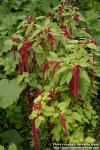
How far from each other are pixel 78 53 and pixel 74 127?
26.6 inches

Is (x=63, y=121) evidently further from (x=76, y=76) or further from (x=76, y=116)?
(x=76, y=76)

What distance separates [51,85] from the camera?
357 cm

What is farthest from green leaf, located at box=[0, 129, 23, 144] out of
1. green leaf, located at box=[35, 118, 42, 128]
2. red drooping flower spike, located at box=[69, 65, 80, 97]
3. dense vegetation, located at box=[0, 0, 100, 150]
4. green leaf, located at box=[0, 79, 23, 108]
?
red drooping flower spike, located at box=[69, 65, 80, 97]

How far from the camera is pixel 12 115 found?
4.68 metres

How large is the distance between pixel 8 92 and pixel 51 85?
82 cm

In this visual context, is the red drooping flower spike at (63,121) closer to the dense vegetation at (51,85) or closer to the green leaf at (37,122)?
the dense vegetation at (51,85)

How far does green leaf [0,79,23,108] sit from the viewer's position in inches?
161

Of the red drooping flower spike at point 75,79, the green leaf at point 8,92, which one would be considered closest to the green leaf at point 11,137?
the green leaf at point 8,92

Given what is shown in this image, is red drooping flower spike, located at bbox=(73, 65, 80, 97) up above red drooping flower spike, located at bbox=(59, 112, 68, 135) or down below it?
above

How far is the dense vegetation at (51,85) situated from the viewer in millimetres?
3407

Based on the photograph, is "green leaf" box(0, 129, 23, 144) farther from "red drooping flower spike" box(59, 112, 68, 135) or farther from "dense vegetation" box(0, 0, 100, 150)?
"red drooping flower spike" box(59, 112, 68, 135)

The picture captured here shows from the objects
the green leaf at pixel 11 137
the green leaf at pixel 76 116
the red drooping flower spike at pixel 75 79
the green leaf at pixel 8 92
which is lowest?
the green leaf at pixel 11 137

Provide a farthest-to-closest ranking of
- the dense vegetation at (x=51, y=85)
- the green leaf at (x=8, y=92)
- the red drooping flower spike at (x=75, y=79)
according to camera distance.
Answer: the green leaf at (x=8, y=92)
the dense vegetation at (x=51, y=85)
the red drooping flower spike at (x=75, y=79)

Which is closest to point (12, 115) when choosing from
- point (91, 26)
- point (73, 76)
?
point (73, 76)
